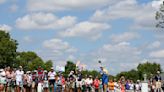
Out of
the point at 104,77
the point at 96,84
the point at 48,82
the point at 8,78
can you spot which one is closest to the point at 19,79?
the point at 8,78

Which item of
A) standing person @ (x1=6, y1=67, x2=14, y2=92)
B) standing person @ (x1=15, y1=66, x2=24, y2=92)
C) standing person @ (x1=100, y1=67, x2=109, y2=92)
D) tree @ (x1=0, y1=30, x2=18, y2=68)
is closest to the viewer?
standing person @ (x1=6, y1=67, x2=14, y2=92)

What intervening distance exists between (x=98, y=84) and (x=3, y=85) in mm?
9488

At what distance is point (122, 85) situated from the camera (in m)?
38.1

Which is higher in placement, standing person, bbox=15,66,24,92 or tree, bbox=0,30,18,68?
tree, bbox=0,30,18,68

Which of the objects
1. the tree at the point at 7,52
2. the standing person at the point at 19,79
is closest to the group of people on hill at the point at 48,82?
the standing person at the point at 19,79

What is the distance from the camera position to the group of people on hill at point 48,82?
30.6m

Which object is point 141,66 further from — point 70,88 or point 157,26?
point 70,88

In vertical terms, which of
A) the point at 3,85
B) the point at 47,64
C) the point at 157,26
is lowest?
the point at 3,85

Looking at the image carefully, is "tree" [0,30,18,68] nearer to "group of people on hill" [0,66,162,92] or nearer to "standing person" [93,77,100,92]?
"group of people on hill" [0,66,162,92]

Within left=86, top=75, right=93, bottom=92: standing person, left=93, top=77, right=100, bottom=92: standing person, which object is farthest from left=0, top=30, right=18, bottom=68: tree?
left=93, top=77, right=100, bottom=92: standing person

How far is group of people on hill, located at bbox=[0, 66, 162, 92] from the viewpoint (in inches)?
→ 1206

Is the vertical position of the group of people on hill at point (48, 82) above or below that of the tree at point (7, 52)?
below

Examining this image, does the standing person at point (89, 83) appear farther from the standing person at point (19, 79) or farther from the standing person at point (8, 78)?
the standing person at point (8, 78)

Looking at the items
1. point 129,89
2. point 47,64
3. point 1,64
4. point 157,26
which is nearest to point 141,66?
point 47,64
